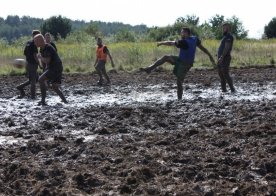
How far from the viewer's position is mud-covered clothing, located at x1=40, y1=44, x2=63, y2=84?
517 inches

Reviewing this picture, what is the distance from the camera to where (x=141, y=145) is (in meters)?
8.15

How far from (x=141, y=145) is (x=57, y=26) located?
57.9m

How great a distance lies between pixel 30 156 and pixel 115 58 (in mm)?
20732

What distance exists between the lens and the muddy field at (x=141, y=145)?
19.8ft

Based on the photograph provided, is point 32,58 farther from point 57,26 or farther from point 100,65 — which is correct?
point 57,26

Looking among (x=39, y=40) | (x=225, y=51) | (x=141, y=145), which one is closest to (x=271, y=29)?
(x=225, y=51)

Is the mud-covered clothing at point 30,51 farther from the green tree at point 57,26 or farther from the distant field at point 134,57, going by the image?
the green tree at point 57,26

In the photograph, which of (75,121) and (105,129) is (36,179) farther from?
(75,121)

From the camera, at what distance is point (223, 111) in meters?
11.4

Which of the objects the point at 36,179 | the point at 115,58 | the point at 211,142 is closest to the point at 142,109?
the point at 211,142

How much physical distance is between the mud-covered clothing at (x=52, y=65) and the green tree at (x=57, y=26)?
51078 mm

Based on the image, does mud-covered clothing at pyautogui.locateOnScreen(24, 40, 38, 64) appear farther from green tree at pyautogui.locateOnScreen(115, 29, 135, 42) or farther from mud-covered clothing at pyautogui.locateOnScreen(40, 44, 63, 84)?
green tree at pyautogui.locateOnScreen(115, 29, 135, 42)

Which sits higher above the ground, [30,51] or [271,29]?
[30,51]

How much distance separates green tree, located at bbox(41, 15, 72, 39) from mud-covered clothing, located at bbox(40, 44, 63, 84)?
168 ft
